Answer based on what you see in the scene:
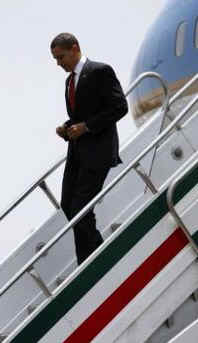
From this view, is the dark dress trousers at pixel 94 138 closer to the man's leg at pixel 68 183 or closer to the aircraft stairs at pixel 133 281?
the man's leg at pixel 68 183

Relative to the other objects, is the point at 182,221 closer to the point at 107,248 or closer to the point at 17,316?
the point at 107,248

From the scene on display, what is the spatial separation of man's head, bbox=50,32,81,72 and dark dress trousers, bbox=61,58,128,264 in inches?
4.3

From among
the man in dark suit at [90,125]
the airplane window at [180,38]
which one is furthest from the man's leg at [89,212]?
the airplane window at [180,38]

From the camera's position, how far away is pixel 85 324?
7.08 meters

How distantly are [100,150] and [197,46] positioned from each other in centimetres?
1076

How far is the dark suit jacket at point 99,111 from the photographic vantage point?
7.75 meters

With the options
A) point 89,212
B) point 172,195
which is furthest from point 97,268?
point 89,212

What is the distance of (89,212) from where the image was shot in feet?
25.6

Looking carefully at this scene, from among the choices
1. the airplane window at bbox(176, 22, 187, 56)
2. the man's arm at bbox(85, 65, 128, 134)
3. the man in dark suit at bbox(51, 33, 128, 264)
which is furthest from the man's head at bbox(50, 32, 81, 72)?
the airplane window at bbox(176, 22, 187, 56)

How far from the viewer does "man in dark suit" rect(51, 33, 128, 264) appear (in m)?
7.77

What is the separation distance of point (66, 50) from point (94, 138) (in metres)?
0.63

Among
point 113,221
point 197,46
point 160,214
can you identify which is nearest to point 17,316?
point 113,221

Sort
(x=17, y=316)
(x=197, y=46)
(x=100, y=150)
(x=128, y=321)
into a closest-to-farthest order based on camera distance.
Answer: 1. (x=128, y=321)
2. (x=100, y=150)
3. (x=17, y=316)
4. (x=197, y=46)

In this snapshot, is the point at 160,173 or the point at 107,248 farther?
the point at 160,173
